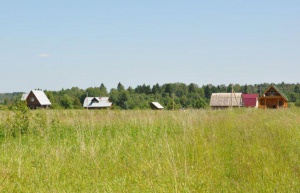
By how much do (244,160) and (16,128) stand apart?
6.11 m

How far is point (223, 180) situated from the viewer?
4062 millimetres

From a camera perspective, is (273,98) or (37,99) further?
(37,99)

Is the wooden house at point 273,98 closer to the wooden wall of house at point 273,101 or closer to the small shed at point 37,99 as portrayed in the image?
the wooden wall of house at point 273,101

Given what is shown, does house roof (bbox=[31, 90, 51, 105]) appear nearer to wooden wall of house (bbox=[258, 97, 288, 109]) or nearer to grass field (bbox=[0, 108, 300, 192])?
wooden wall of house (bbox=[258, 97, 288, 109])

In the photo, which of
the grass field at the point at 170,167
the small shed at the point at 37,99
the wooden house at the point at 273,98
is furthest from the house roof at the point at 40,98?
the grass field at the point at 170,167

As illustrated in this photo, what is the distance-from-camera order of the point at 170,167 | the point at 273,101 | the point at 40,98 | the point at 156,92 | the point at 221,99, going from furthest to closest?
the point at 156,92, the point at 40,98, the point at 221,99, the point at 273,101, the point at 170,167

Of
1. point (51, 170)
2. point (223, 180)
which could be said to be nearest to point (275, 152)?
point (223, 180)

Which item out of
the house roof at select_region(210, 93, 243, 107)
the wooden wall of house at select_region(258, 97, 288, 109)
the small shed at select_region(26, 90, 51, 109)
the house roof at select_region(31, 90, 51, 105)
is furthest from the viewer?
the house roof at select_region(31, 90, 51, 105)

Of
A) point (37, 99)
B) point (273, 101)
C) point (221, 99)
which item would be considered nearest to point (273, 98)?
point (273, 101)

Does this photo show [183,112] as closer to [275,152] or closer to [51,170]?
[275,152]

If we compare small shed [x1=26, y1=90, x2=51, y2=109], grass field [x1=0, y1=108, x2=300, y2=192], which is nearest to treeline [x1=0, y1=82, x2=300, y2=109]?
small shed [x1=26, y1=90, x2=51, y2=109]

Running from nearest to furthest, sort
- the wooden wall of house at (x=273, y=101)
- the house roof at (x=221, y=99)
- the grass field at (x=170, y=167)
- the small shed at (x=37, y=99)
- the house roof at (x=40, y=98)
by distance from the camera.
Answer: the grass field at (x=170, y=167) < the wooden wall of house at (x=273, y=101) < the house roof at (x=221, y=99) < the small shed at (x=37, y=99) < the house roof at (x=40, y=98)

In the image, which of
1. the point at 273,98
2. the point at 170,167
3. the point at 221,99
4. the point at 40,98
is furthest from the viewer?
the point at 40,98

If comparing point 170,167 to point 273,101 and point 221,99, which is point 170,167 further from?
point 273,101
